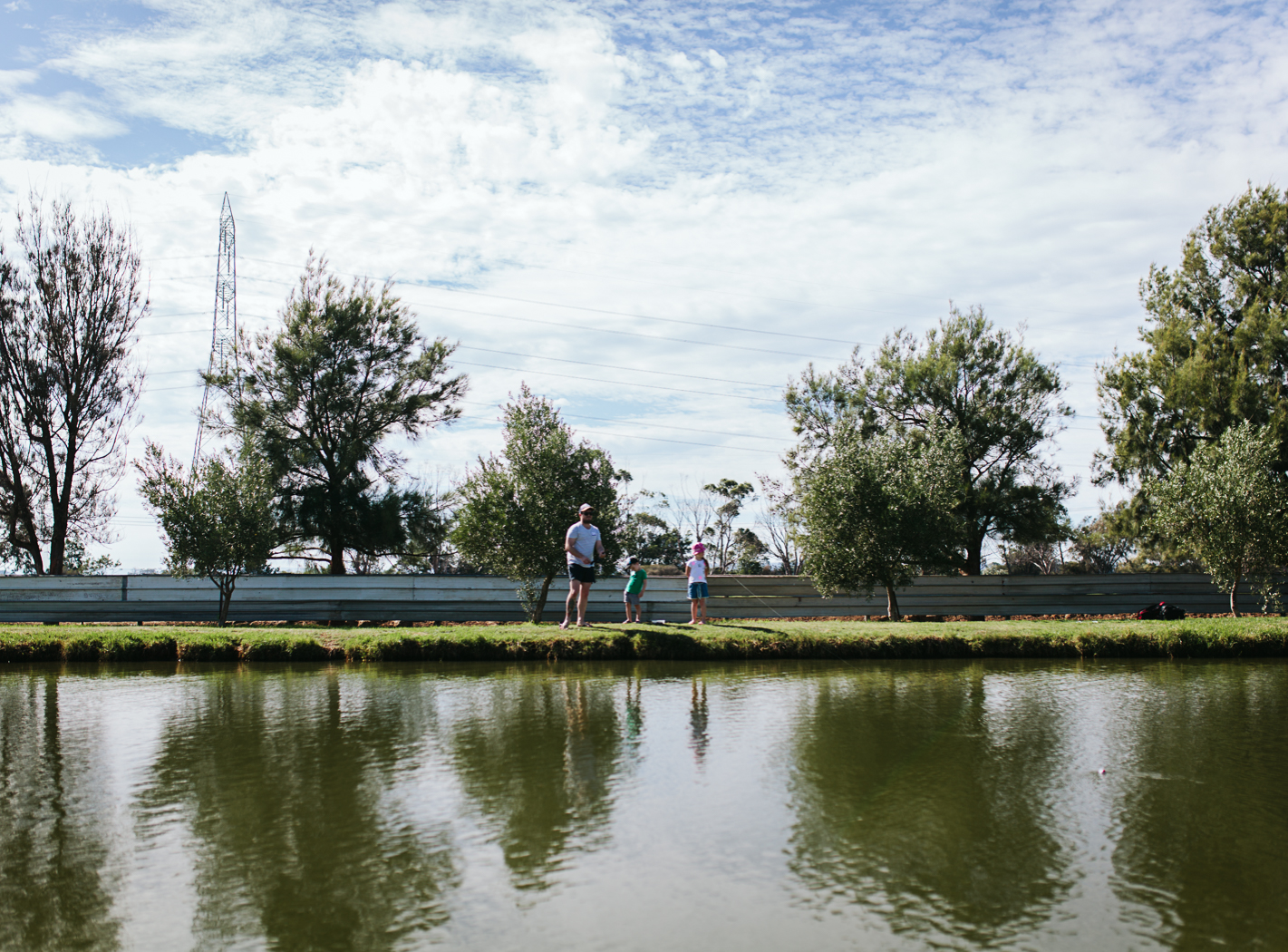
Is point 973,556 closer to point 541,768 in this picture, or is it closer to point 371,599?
point 371,599

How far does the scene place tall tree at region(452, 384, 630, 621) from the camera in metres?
20.2

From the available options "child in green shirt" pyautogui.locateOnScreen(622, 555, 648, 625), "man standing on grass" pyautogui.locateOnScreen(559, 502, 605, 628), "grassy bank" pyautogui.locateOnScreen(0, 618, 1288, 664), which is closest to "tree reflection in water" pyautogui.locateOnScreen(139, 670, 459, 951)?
"grassy bank" pyautogui.locateOnScreen(0, 618, 1288, 664)

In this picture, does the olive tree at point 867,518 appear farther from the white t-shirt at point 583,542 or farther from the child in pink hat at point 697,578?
the white t-shirt at point 583,542

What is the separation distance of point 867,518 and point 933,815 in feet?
57.5

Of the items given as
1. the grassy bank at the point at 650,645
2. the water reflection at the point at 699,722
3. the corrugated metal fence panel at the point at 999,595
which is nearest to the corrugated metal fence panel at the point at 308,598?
the corrugated metal fence panel at the point at 999,595

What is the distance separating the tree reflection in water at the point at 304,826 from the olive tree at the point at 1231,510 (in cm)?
2249

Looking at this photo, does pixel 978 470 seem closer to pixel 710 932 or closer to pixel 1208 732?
pixel 1208 732

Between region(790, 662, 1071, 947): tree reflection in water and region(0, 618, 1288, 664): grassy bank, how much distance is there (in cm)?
524

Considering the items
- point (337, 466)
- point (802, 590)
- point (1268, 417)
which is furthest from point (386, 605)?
point (1268, 417)

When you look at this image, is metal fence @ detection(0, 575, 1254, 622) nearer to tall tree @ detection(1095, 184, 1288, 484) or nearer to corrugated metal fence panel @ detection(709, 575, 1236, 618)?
corrugated metal fence panel @ detection(709, 575, 1236, 618)

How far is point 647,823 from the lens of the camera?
5.94 m

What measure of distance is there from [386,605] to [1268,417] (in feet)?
94.7

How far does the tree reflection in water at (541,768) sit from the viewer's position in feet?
18.3

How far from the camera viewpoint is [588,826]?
5.88m
